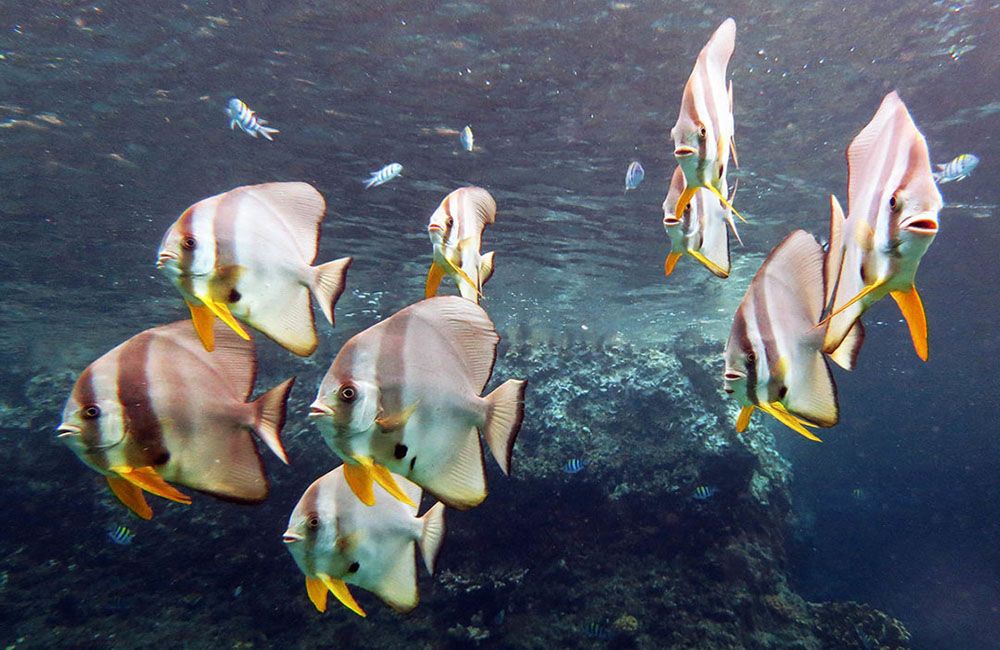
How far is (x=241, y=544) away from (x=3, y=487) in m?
7.75

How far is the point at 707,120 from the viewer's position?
1940mm

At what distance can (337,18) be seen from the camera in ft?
30.8

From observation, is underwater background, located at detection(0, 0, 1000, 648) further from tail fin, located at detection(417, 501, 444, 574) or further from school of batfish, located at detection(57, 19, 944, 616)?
school of batfish, located at detection(57, 19, 944, 616)

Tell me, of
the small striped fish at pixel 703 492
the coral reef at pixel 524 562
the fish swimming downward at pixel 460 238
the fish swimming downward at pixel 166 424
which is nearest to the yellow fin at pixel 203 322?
the fish swimming downward at pixel 166 424

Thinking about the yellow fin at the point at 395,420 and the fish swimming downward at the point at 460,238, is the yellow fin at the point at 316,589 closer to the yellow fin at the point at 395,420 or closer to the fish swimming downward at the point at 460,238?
the yellow fin at the point at 395,420

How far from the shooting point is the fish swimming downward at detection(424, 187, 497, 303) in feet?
8.27

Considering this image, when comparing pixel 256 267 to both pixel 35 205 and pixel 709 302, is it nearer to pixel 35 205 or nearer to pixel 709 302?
pixel 35 205

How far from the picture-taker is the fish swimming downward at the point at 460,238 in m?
2.52

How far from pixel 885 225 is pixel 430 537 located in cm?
268

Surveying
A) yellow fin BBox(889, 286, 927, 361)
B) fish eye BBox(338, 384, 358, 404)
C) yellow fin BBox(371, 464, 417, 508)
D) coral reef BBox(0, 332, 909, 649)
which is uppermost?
yellow fin BBox(889, 286, 927, 361)

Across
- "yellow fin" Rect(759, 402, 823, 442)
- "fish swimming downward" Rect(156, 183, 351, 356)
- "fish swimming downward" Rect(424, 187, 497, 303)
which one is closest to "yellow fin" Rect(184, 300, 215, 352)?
"fish swimming downward" Rect(156, 183, 351, 356)

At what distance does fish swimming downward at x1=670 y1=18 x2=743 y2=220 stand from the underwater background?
856cm

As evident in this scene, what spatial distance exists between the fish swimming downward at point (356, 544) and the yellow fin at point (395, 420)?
1.07 metres

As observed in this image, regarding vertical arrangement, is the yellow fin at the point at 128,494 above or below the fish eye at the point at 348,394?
below
